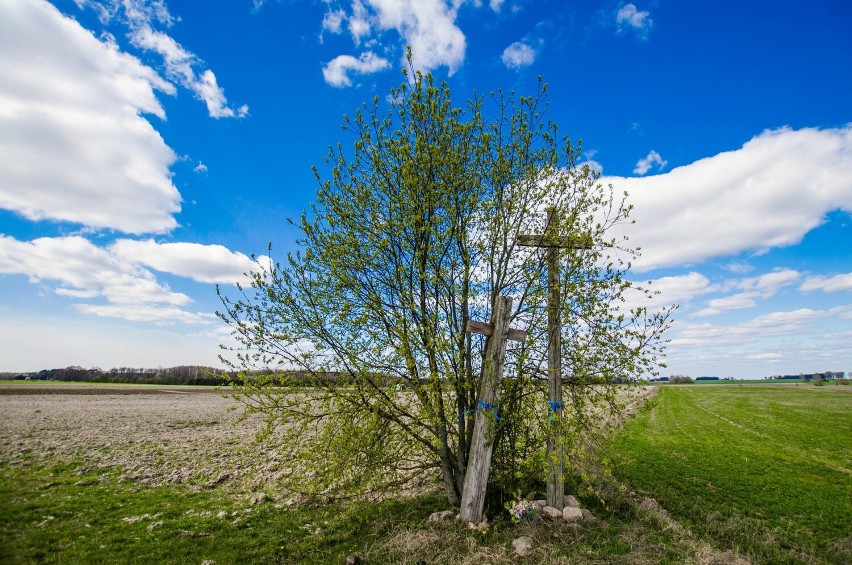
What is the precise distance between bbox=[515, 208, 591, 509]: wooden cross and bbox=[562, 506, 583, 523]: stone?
0.16 meters

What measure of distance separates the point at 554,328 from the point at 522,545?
14.3 ft

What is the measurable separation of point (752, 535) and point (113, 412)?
40540mm

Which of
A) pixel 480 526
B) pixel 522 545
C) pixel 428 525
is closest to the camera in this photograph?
pixel 522 545

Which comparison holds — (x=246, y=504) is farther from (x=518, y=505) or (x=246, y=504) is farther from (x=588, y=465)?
(x=588, y=465)

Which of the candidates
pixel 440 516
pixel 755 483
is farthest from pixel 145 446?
pixel 755 483

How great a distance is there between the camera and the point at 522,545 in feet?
25.9

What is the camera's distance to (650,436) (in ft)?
76.4

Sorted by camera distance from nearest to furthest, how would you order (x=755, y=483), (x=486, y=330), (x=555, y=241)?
1. (x=486, y=330)
2. (x=555, y=241)
3. (x=755, y=483)

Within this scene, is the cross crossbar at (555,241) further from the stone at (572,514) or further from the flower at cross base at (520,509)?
the stone at (572,514)

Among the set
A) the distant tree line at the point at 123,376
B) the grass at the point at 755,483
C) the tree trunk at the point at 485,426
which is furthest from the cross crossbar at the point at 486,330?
the distant tree line at the point at 123,376

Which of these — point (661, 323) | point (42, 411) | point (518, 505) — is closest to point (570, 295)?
point (661, 323)

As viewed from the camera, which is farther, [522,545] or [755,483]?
[755,483]

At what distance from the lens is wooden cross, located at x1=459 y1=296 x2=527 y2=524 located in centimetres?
891

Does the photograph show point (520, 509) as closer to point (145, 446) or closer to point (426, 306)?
point (426, 306)
